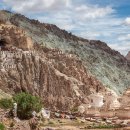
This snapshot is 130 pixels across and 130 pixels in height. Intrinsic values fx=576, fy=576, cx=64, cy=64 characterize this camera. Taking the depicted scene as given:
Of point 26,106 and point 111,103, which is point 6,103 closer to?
point 26,106

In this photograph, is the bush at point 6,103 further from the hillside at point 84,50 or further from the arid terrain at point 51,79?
the hillside at point 84,50

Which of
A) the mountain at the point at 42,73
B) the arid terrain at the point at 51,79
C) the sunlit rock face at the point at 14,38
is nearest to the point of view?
the arid terrain at the point at 51,79

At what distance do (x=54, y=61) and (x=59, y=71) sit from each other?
312 centimetres

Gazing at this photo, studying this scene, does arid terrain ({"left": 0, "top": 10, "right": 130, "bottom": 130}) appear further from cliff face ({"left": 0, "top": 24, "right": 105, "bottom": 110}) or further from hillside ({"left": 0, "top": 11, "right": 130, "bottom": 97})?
hillside ({"left": 0, "top": 11, "right": 130, "bottom": 97})

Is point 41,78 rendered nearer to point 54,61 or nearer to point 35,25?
point 54,61

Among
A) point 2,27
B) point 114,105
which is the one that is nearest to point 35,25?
point 2,27

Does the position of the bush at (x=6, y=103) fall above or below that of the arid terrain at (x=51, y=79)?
below

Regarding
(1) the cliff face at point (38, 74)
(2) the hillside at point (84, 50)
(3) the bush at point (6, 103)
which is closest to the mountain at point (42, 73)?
(1) the cliff face at point (38, 74)

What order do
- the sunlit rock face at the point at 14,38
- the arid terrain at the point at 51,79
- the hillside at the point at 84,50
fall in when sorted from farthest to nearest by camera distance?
the hillside at the point at 84,50 → the sunlit rock face at the point at 14,38 → the arid terrain at the point at 51,79

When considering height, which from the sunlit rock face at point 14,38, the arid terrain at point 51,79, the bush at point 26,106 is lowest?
the bush at point 26,106

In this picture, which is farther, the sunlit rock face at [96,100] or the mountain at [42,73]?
the mountain at [42,73]

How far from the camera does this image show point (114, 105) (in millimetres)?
99125

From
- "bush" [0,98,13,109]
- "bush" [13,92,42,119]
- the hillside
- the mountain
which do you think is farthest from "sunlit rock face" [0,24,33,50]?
"bush" [13,92,42,119]

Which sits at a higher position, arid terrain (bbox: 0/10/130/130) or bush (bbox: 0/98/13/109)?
arid terrain (bbox: 0/10/130/130)
